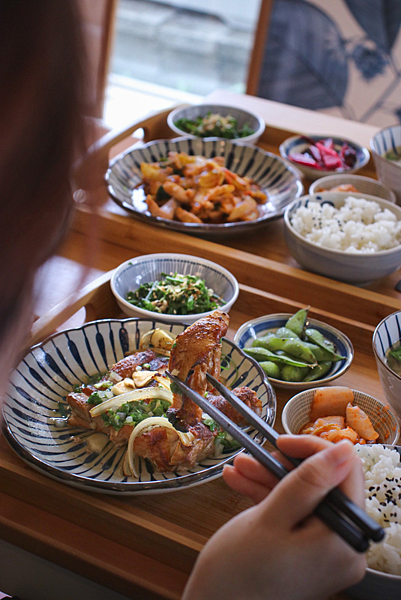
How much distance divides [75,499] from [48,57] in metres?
0.92

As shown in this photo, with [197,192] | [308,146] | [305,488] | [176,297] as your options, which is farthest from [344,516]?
[308,146]

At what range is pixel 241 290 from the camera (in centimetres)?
175

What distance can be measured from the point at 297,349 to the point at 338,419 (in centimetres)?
23

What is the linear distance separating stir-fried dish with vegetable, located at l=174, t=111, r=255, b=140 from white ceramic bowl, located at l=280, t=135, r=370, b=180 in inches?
9.8

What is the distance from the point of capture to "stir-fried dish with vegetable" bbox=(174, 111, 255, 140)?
8.73 feet

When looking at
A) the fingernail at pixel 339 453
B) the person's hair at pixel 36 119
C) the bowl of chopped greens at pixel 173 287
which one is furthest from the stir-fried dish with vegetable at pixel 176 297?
the person's hair at pixel 36 119

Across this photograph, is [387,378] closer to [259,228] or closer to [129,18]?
[259,228]

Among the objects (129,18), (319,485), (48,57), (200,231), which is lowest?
(129,18)

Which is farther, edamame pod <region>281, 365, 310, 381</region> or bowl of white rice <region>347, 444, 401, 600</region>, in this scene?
edamame pod <region>281, 365, 310, 381</region>

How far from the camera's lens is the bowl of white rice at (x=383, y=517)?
927 millimetres

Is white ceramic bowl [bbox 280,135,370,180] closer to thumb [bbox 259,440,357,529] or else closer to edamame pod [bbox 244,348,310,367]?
edamame pod [bbox 244,348,310,367]

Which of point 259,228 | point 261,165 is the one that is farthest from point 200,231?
point 261,165

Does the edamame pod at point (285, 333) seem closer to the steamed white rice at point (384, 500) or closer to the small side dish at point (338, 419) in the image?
the small side dish at point (338, 419)

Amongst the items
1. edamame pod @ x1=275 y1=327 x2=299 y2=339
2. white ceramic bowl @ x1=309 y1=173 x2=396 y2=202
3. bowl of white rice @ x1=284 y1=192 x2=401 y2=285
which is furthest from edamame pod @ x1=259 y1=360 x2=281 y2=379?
white ceramic bowl @ x1=309 y1=173 x2=396 y2=202
